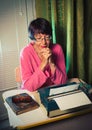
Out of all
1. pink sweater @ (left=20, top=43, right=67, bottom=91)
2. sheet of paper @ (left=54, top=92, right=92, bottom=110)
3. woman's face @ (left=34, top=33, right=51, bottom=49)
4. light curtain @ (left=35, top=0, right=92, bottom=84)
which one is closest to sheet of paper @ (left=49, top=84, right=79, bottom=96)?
sheet of paper @ (left=54, top=92, right=92, bottom=110)

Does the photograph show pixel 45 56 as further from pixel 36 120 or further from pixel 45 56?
pixel 36 120

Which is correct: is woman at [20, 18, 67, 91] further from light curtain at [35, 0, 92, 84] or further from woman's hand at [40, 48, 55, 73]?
light curtain at [35, 0, 92, 84]

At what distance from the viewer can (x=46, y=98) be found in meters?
1.05

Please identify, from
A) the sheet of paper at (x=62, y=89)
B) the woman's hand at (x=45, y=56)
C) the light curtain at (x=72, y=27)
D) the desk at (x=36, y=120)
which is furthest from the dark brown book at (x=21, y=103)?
the light curtain at (x=72, y=27)

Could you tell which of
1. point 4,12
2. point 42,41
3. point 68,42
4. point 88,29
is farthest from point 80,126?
point 4,12

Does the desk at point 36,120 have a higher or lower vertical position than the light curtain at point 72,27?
lower

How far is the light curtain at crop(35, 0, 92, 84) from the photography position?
5.46 feet

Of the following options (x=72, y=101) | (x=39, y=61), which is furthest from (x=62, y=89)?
(x=39, y=61)

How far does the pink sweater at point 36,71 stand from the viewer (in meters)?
1.40

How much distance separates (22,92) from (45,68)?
0.28 metres

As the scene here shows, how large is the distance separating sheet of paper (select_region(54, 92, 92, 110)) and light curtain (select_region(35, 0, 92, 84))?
29.7 inches

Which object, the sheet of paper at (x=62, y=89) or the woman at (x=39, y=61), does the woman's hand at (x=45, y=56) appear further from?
the sheet of paper at (x=62, y=89)

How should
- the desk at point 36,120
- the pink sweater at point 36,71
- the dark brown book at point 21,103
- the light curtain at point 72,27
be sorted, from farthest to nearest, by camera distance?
the light curtain at point 72,27 → the pink sweater at point 36,71 → the dark brown book at point 21,103 → the desk at point 36,120

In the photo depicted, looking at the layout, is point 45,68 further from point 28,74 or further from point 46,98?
→ point 46,98
